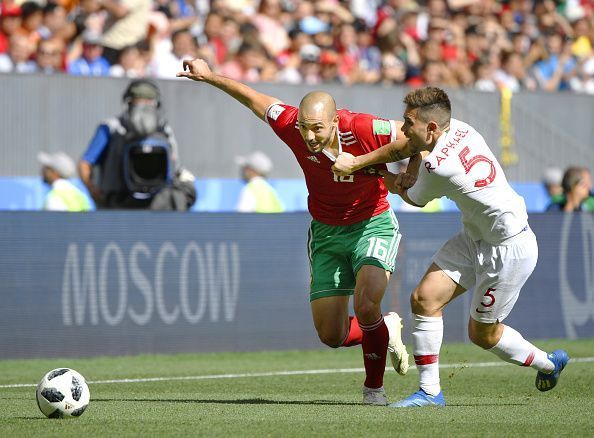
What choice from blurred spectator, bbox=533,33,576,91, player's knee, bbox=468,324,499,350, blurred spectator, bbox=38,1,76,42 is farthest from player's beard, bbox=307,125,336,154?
blurred spectator, bbox=533,33,576,91

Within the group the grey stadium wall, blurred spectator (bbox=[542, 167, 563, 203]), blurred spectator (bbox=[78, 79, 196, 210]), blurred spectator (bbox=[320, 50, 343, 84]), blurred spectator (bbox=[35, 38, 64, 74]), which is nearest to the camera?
blurred spectator (bbox=[78, 79, 196, 210])

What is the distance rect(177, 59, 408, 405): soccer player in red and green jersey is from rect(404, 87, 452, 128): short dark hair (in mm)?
387

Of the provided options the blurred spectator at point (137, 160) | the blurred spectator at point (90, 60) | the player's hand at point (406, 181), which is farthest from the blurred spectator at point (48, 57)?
the player's hand at point (406, 181)

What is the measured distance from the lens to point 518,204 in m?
8.89

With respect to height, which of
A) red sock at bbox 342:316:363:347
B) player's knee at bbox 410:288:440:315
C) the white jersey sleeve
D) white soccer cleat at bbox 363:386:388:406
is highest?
the white jersey sleeve

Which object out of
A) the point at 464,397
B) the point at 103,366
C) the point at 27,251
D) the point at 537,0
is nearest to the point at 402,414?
the point at 464,397

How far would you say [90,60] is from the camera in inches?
676

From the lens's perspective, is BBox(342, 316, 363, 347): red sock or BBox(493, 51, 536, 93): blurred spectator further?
BBox(493, 51, 536, 93): blurred spectator

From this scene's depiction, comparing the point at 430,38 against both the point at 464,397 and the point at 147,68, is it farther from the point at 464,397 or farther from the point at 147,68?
the point at 464,397

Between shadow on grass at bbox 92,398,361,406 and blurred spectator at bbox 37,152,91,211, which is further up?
blurred spectator at bbox 37,152,91,211

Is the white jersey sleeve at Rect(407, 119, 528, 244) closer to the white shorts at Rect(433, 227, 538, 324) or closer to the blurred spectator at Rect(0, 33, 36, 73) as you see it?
the white shorts at Rect(433, 227, 538, 324)

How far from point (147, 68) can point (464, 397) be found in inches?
364

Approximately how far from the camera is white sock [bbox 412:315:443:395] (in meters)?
8.92

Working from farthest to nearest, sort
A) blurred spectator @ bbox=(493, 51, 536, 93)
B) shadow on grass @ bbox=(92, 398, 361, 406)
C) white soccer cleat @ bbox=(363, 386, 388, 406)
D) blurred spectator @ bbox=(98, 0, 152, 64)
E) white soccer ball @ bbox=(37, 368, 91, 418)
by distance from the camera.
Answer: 1. blurred spectator @ bbox=(493, 51, 536, 93)
2. blurred spectator @ bbox=(98, 0, 152, 64)
3. shadow on grass @ bbox=(92, 398, 361, 406)
4. white soccer cleat @ bbox=(363, 386, 388, 406)
5. white soccer ball @ bbox=(37, 368, 91, 418)
